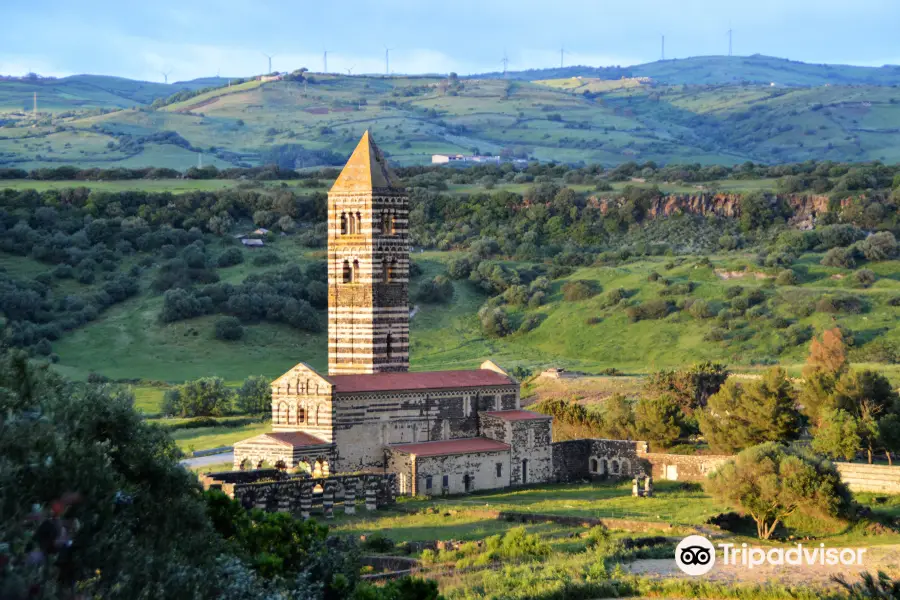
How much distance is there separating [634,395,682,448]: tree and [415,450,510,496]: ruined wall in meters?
6.82

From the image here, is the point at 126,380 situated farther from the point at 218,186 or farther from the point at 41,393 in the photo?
the point at 41,393

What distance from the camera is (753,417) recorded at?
158 ft

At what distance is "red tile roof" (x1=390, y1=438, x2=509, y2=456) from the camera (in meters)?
45.1

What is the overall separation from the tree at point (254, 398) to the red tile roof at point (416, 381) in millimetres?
16353

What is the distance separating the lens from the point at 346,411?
44.9 m

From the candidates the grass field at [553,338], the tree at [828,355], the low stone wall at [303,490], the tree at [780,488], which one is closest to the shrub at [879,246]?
the grass field at [553,338]

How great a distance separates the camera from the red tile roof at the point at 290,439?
43688 millimetres

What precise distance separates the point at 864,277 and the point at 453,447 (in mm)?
41328

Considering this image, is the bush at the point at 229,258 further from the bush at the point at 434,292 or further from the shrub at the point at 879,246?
the shrub at the point at 879,246

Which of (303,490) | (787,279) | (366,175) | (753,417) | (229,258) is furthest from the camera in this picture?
(229,258)

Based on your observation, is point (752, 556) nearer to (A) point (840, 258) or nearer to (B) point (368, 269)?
(B) point (368, 269)

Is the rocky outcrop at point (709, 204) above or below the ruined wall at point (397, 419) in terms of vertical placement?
above

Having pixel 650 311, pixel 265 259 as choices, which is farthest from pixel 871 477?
pixel 265 259

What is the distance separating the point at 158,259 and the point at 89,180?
24137mm
